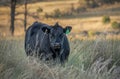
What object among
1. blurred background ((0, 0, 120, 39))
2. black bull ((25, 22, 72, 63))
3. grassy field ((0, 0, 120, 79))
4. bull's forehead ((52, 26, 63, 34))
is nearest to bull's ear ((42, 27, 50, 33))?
black bull ((25, 22, 72, 63))

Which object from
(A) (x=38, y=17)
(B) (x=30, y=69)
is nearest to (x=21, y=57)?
(B) (x=30, y=69)

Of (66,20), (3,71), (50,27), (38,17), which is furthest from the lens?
(38,17)

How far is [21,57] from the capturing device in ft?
27.8

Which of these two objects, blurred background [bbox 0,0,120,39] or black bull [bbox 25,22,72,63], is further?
blurred background [bbox 0,0,120,39]

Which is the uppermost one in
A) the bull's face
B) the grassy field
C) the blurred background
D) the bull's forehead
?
the bull's forehead

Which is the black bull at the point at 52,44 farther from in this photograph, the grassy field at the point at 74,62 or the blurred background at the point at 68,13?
the blurred background at the point at 68,13

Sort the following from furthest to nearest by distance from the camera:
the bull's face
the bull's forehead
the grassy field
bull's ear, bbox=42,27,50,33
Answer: bull's ear, bbox=42,27,50,33 → the bull's forehead → the bull's face → the grassy field

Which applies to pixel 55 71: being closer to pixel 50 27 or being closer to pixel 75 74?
pixel 75 74

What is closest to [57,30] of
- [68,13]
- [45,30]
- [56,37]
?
[56,37]

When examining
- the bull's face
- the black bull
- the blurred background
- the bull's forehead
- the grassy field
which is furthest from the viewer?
the blurred background

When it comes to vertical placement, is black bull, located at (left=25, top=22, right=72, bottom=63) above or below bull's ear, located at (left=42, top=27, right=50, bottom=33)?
below

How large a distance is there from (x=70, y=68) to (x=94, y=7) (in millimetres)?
57638

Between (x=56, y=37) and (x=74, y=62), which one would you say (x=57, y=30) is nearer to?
(x=56, y=37)

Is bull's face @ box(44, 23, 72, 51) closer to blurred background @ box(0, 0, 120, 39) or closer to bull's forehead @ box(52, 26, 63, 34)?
bull's forehead @ box(52, 26, 63, 34)
